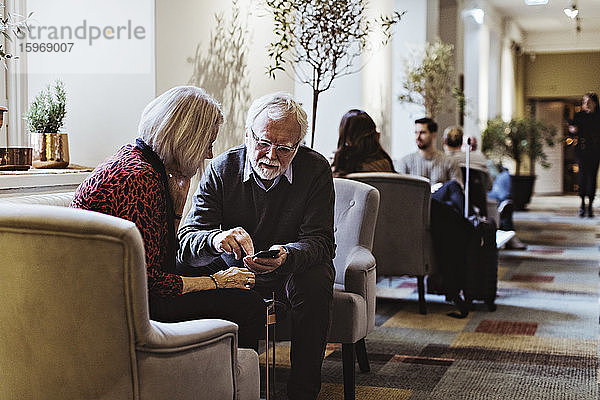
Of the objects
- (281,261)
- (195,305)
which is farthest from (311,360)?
(195,305)

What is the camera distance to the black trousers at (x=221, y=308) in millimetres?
2381

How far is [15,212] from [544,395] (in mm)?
2455

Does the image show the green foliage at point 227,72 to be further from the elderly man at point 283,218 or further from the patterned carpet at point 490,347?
the patterned carpet at point 490,347

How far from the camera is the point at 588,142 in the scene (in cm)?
1222

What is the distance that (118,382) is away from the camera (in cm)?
185

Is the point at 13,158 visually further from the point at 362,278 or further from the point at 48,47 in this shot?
the point at 362,278

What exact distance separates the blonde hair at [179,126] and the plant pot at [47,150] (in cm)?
123

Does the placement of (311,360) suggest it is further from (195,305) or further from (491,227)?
(491,227)

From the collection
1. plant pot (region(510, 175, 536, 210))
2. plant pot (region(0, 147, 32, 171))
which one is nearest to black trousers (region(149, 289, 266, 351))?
plant pot (region(0, 147, 32, 171))

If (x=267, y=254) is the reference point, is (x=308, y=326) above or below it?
below

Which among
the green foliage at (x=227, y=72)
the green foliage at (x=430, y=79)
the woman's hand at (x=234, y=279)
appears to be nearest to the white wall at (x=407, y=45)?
the green foliage at (x=430, y=79)

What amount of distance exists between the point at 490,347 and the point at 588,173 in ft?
28.8

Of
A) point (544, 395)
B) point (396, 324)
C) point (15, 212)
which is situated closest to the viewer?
point (15, 212)

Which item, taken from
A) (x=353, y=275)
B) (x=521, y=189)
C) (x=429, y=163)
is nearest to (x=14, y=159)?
(x=353, y=275)
